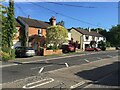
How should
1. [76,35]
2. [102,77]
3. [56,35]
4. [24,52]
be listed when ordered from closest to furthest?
[102,77]
[24,52]
[56,35]
[76,35]

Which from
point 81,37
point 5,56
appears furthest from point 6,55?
point 81,37

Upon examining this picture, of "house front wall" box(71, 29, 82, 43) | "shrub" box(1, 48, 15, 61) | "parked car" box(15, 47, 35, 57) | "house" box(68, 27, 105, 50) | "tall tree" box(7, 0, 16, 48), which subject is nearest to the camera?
"shrub" box(1, 48, 15, 61)

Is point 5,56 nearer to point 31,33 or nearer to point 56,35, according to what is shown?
point 56,35

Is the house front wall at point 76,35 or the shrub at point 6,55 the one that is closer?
the shrub at point 6,55

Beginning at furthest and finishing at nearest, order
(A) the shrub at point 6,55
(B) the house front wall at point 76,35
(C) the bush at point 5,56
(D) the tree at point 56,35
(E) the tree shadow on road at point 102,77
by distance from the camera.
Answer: (B) the house front wall at point 76,35 < (D) the tree at point 56,35 < (A) the shrub at point 6,55 < (C) the bush at point 5,56 < (E) the tree shadow on road at point 102,77

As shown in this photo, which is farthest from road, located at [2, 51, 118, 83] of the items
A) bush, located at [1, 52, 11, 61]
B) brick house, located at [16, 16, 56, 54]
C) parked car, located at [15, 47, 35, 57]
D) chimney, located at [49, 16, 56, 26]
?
chimney, located at [49, 16, 56, 26]

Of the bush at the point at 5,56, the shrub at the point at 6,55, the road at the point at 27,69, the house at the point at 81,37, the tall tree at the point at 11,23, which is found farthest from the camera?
the house at the point at 81,37

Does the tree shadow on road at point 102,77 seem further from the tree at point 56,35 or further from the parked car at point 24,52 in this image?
the tree at point 56,35

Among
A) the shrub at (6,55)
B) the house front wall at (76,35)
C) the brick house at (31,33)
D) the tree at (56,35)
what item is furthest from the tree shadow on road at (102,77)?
the house front wall at (76,35)

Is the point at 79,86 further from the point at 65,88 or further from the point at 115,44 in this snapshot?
the point at 115,44

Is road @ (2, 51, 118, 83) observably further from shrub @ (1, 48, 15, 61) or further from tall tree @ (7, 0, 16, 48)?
tall tree @ (7, 0, 16, 48)

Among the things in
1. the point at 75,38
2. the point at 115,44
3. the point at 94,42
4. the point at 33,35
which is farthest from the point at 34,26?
the point at 115,44

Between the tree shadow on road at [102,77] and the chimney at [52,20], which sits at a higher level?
the chimney at [52,20]

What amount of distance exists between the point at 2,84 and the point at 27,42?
38.3 metres
